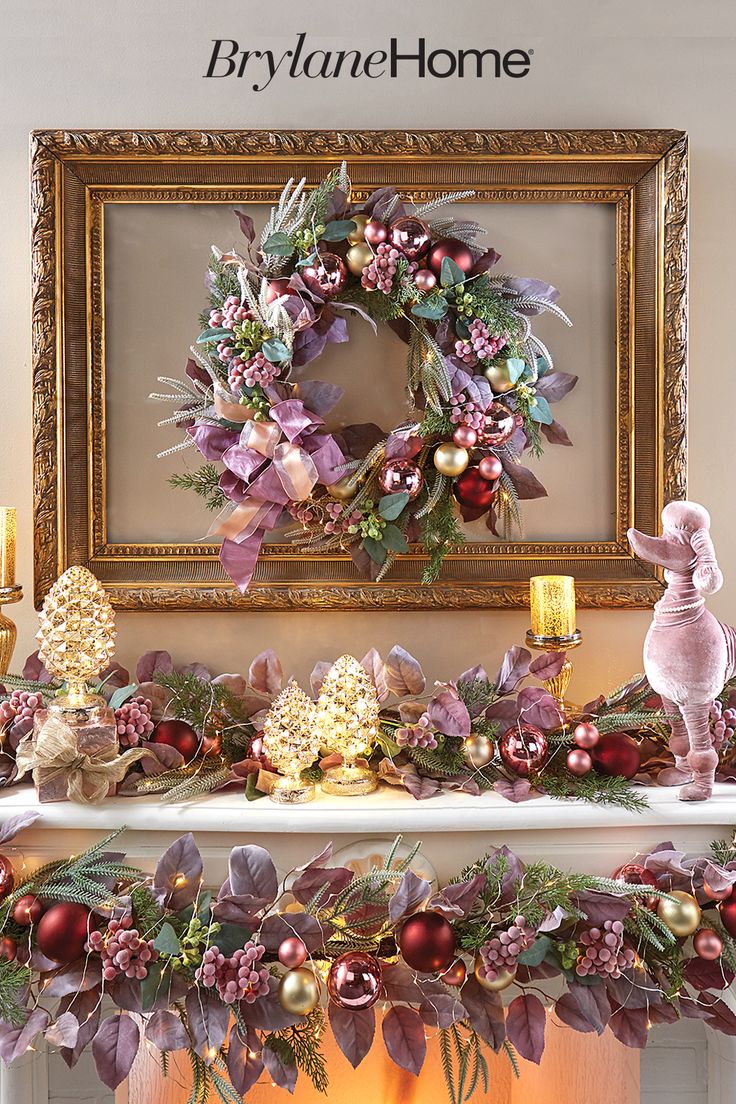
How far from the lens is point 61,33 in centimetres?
126

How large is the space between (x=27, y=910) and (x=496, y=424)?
856mm

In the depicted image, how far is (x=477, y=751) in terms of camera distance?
1081mm

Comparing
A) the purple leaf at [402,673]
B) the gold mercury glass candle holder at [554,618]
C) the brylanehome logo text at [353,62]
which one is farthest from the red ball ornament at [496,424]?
the brylanehome logo text at [353,62]

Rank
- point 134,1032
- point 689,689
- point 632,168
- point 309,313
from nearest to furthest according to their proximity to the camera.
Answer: point 134,1032
point 689,689
point 309,313
point 632,168

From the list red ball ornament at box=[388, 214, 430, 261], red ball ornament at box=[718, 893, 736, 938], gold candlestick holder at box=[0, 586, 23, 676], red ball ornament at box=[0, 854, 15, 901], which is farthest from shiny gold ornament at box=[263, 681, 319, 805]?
red ball ornament at box=[388, 214, 430, 261]

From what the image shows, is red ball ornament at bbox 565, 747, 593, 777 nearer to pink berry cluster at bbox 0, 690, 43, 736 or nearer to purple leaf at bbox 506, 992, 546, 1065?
purple leaf at bbox 506, 992, 546, 1065

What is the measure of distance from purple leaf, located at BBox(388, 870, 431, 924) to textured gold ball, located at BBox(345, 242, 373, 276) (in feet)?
2.64

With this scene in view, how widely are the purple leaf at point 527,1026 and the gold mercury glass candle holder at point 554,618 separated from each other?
379 millimetres

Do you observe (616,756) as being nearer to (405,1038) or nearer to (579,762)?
(579,762)

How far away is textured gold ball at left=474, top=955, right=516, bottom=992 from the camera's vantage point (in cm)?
94

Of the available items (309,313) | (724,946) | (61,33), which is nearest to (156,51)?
(61,33)

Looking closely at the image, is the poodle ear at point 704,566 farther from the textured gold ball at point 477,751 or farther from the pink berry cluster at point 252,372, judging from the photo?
the pink berry cluster at point 252,372

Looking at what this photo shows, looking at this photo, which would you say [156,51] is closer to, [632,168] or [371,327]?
[371,327]

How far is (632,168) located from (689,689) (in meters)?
0.79
